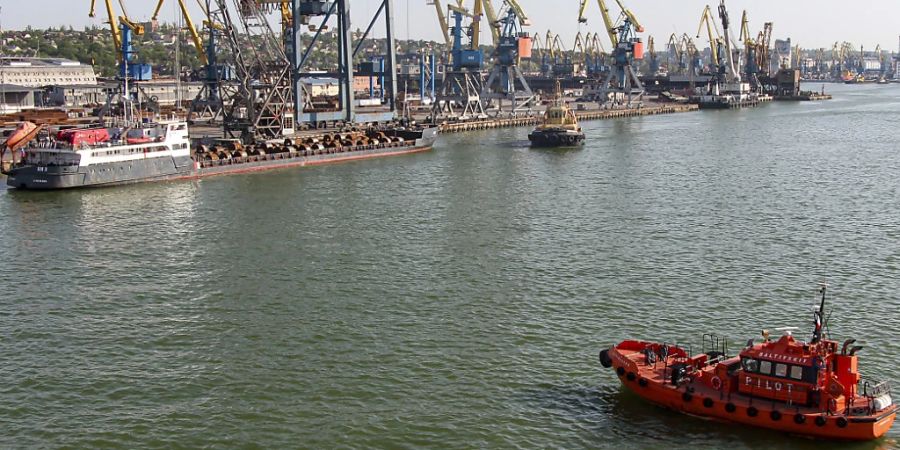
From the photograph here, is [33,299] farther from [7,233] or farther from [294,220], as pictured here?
[294,220]

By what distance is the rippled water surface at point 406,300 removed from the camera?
17.4 m

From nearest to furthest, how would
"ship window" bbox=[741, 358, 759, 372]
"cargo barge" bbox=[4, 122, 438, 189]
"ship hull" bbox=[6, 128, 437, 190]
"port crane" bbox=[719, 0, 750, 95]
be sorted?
"ship window" bbox=[741, 358, 759, 372], "ship hull" bbox=[6, 128, 437, 190], "cargo barge" bbox=[4, 122, 438, 189], "port crane" bbox=[719, 0, 750, 95]

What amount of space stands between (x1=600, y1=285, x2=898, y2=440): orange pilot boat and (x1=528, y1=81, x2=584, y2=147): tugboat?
4824cm

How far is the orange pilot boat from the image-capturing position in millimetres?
15805

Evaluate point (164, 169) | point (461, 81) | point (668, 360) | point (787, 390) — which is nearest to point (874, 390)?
point (787, 390)

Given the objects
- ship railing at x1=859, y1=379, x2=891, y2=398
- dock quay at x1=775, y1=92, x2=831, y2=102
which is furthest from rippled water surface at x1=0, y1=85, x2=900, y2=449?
dock quay at x1=775, y1=92, x2=831, y2=102

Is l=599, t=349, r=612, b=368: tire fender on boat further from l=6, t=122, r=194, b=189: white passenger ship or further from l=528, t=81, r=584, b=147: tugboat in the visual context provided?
l=528, t=81, r=584, b=147: tugboat

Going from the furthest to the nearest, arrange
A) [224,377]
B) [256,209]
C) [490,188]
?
1. [490,188]
2. [256,209]
3. [224,377]

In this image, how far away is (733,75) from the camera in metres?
139

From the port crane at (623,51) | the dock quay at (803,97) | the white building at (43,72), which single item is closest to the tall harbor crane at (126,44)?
the white building at (43,72)

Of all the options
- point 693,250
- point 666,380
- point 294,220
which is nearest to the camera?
point 666,380

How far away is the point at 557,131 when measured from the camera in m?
65.4

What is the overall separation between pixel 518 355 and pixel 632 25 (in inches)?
3799

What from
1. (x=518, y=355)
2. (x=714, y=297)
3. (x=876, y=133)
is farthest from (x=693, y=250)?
(x=876, y=133)
